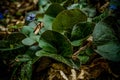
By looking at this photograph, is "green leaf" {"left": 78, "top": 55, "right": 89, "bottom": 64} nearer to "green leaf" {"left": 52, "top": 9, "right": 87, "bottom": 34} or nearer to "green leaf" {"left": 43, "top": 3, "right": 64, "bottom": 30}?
"green leaf" {"left": 52, "top": 9, "right": 87, "bottom": 34}

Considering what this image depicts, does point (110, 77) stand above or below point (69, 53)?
below

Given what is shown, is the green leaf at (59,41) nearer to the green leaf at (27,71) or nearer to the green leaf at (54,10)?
the green leaf at (27,71)

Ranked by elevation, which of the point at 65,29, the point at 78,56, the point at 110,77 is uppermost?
the point at 65,29

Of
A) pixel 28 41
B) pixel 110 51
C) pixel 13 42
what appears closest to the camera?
pixel 110 51

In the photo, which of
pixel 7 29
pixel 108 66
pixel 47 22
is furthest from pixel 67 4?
pixel 108 66

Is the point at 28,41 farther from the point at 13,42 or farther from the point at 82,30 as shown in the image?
the point at 82,30

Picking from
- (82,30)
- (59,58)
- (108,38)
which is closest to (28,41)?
(59,58)

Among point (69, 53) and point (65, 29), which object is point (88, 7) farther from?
point (69, 53)
